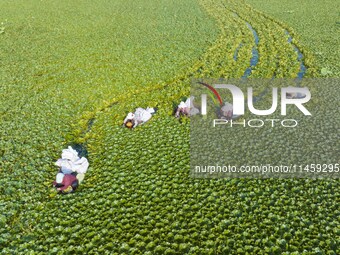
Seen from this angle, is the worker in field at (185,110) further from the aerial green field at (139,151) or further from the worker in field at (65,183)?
the worker in field at (65,183)

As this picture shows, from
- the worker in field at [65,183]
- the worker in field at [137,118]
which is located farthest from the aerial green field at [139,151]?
the worker in field at [137,118]

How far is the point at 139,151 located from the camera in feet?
33.6

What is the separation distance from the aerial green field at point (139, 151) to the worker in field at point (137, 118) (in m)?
0.36

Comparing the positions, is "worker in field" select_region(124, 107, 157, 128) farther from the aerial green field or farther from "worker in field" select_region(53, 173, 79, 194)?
"worker in field" select_region(53, 173, 79, 194)

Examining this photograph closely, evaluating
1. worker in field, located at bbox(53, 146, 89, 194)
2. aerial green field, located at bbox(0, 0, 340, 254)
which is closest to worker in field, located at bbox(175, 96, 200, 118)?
aerial green field, located at bbox(0, 0, 340, 254)

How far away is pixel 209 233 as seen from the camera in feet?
23.8

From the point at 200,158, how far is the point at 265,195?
7.83 ft

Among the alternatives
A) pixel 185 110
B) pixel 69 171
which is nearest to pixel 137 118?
pixel 185 110

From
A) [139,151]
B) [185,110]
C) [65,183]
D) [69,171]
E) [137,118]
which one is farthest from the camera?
[185,110]

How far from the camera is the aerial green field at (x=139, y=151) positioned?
723 centimetres

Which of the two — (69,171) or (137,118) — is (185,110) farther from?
(69,171)

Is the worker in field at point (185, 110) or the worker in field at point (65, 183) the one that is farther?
the worker in field at point (185, 110)

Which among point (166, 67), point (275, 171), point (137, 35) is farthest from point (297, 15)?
point (275, 171)

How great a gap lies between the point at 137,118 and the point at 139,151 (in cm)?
196
